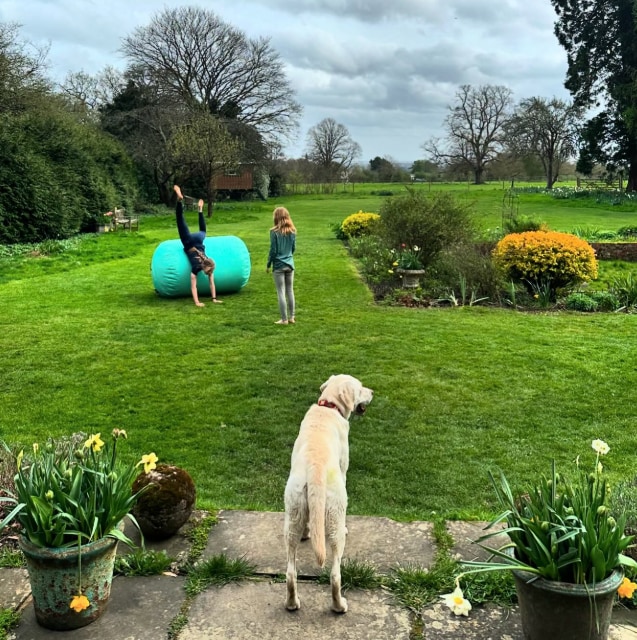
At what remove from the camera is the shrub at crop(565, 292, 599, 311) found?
1074 centimetres

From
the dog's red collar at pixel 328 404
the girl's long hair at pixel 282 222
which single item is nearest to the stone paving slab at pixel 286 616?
the dog's red collar at pixel 328 404

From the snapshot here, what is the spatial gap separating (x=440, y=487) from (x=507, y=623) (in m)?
1.85

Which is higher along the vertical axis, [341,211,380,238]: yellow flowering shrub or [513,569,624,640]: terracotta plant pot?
[341,211,380,238]: yellow flowering shrub

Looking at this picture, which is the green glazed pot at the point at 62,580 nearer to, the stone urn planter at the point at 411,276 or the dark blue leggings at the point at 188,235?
the dark blue leggings at the point at 188,235

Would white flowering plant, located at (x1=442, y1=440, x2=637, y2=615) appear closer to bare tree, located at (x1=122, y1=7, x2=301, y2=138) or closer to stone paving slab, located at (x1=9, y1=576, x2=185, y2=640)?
stone paving slab, located at (x1=9, y1=576, x2=185, y2=640)

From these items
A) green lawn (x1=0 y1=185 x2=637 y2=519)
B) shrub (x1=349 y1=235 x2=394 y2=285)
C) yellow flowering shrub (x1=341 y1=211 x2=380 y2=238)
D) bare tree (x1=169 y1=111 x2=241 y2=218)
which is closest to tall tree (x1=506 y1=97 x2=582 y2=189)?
bare tree (x1=169 y1=111 x2=241 y2=218)

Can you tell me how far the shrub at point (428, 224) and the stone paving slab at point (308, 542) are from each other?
10.1 meters

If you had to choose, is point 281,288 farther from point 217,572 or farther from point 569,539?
point 569,539

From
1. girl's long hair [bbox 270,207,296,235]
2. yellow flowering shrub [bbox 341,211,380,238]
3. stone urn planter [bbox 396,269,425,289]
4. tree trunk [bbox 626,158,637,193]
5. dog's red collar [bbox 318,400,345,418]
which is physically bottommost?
stone urn planter [bbox 396,269,425,289]

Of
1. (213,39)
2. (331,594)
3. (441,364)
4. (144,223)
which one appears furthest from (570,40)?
(331,594)

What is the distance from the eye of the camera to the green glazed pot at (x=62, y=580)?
8.43 feet

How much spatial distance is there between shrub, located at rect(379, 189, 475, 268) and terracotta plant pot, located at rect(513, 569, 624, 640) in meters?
11.0

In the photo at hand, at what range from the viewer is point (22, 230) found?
62.5 feet

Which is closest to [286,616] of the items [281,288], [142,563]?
[142,563]
